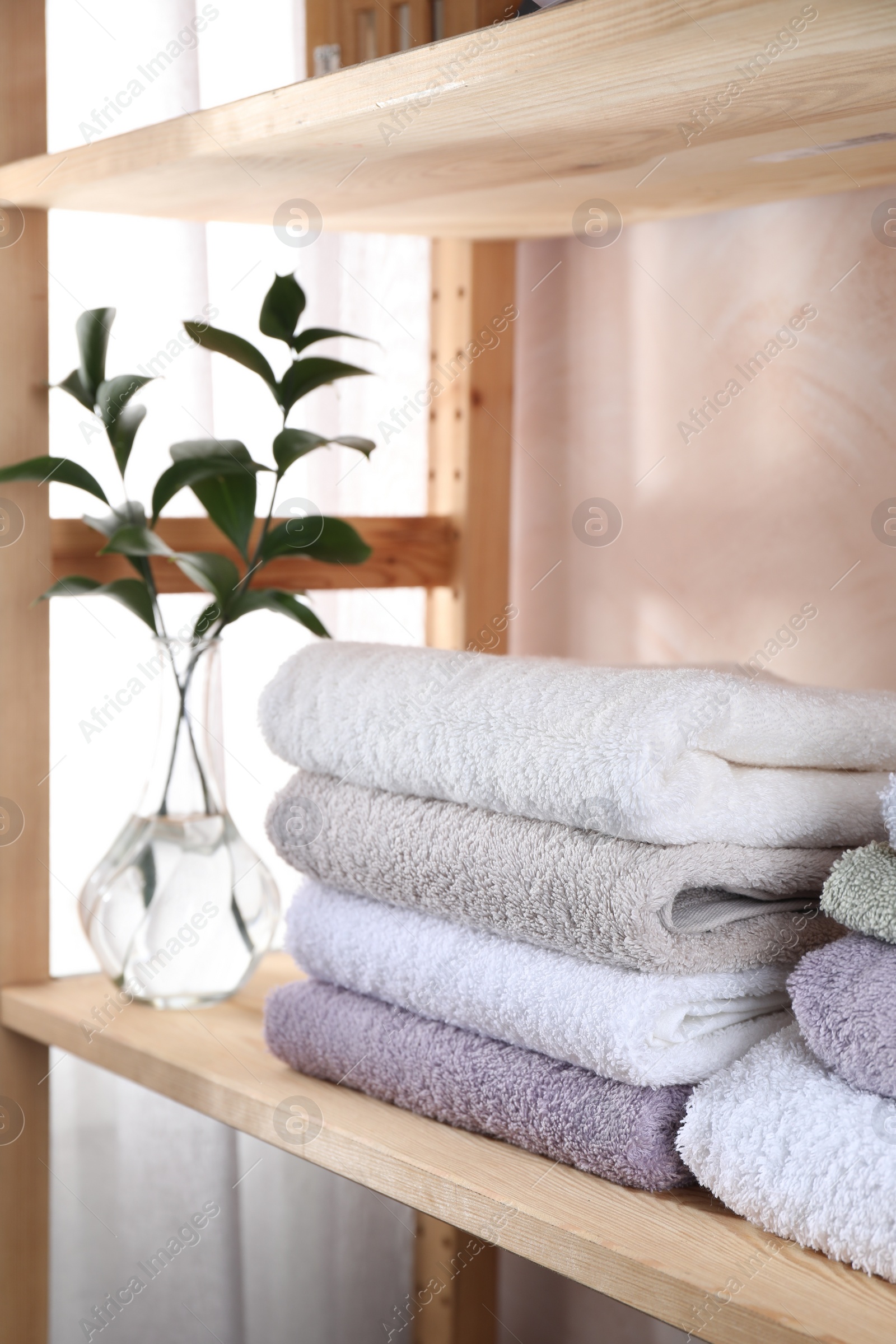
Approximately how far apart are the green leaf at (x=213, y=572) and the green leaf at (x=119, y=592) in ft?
0.12

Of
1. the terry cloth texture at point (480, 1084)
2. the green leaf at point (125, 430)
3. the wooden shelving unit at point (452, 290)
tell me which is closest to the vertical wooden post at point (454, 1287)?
the wooden shelving unit at point (452, 290)

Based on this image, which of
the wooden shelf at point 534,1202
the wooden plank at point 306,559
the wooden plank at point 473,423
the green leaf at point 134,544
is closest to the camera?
the wooden shelf at point 534,1202

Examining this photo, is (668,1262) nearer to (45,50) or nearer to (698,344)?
(698,344)

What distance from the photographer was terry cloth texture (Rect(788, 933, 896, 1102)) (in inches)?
19.6

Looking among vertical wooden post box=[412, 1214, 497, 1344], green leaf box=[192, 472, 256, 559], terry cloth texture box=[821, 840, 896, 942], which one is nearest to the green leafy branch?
green leaf box=[192, 472, 256, 559]

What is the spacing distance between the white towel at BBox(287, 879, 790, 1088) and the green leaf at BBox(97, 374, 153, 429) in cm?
33

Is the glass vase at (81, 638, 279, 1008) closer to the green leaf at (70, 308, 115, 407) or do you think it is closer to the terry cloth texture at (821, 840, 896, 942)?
the green leaf at (70, 308, 115, 407)

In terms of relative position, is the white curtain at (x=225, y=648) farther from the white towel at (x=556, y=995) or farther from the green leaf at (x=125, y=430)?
the white towel at (x=556, y=995)

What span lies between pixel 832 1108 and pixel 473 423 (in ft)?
2.16

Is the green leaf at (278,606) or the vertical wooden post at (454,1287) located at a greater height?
the green leaf at (278,606)

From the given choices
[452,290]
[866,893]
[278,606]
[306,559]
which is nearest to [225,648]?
[306,559]

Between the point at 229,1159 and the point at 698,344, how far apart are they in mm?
699

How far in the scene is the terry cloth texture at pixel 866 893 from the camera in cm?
52

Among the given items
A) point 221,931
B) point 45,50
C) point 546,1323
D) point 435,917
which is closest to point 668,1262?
point 435,917
